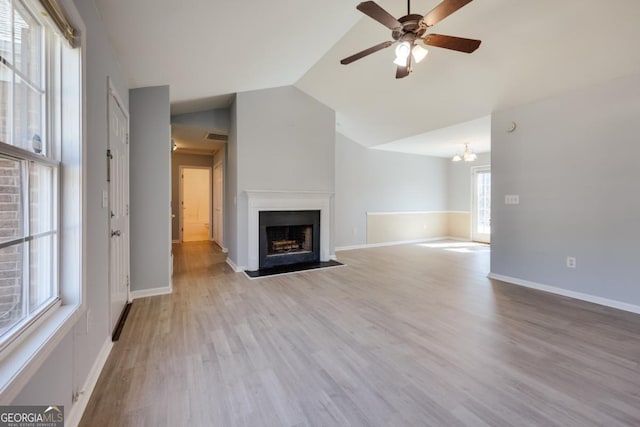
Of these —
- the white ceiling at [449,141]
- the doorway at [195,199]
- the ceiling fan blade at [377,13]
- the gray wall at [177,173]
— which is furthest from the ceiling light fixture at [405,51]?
the doorway at [195,199]

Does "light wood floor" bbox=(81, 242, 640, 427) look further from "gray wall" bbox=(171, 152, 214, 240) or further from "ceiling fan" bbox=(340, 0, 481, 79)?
"gray wall" bbox=(171, 152, 214, 240)

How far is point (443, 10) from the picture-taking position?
6.36 feet

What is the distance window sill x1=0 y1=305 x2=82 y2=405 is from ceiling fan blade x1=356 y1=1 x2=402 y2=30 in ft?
7.86

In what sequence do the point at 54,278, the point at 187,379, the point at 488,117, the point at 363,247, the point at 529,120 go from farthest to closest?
the point at 363,247
the point at 488,117
the point at 529,120
the point at 187,379
the point at 54,278

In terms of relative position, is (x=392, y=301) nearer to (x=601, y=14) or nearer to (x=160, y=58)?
(x=601, y=14)

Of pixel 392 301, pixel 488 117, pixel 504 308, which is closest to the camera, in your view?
pixel 504 308

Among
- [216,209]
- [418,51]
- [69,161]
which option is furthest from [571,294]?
[216,209]

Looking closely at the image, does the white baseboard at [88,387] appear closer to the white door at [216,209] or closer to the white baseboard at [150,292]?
the white baseboard at [150,292]

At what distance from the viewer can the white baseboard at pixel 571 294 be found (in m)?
2.92

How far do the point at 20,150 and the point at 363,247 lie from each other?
241 inches

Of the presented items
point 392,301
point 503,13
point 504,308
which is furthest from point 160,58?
point 504,308

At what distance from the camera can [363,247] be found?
666 centimetres

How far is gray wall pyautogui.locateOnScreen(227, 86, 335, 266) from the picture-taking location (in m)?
4.39

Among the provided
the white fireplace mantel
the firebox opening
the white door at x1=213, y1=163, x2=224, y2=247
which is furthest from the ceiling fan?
the white door at x1=213, y1=163, x2=224, y2=247
